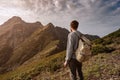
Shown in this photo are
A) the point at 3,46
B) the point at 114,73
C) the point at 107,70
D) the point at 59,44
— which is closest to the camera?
the point at 114,73

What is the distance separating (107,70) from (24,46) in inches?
6660

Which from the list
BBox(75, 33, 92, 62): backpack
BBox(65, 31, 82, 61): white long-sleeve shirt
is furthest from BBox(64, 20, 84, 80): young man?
BBox(75, 33, 92, 62): backpack

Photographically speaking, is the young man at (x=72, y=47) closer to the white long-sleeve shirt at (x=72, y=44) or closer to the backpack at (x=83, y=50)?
the white long-sleeve shirt at (x=72, y=44)

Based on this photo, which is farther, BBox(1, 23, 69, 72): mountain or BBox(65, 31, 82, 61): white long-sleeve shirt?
BBox(1, 23, 69, 72): mountain

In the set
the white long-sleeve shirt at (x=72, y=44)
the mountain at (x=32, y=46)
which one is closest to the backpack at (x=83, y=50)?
the white long-sleeve shirt at (x=72, y=44)

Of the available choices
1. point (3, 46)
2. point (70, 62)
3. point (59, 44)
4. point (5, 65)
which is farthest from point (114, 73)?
point (3, 46)

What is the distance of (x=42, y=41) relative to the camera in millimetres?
184625

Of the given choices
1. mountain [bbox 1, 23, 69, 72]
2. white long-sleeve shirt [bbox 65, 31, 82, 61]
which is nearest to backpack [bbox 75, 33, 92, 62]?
white long-sleeve shirt [bbox 65, 31, 82, 61]

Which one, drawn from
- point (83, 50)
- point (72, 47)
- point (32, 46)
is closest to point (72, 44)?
point (72, 47)

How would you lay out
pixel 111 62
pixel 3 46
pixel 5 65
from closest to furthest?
pixel 111 62, pixel 5 65, pixel 3 46

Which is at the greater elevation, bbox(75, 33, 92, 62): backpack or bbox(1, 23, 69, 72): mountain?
bbox(1, 23, 69, 72): mountain

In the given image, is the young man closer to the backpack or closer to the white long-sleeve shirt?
the white long-sleeve shirt

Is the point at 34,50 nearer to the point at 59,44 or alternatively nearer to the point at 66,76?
the point at 59,44

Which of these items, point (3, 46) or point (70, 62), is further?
point (3, 46)
